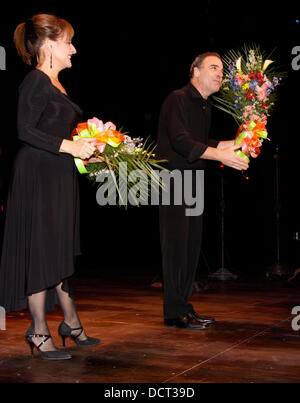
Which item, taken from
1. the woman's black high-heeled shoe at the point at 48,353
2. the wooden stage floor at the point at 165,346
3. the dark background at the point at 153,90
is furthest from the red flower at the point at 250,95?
the dark background at the point at 153,90

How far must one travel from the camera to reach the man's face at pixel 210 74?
2859 mm

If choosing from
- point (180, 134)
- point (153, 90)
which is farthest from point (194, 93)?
point (153, 90)

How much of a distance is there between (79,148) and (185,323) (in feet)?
3.76

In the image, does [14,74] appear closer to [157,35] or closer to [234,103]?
[157,35]

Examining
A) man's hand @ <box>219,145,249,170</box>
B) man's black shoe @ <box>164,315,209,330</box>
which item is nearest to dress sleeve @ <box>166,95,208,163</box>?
man's hand @ <box>219,145,249,170</box>

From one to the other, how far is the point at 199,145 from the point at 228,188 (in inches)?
257

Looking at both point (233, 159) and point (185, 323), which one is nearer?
point (233, 159)

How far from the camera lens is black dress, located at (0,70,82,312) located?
7.17 ft

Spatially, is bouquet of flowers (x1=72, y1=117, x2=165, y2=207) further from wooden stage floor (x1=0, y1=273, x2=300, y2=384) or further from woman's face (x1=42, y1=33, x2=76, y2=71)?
wooden stage floor (x1=0, y1=273, x2=300, y2=384)

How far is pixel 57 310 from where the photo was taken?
3494mm

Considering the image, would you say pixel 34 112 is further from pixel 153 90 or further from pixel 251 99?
pixel 153 90

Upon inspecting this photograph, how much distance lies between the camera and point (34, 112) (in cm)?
219

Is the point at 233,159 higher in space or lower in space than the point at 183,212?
higher
